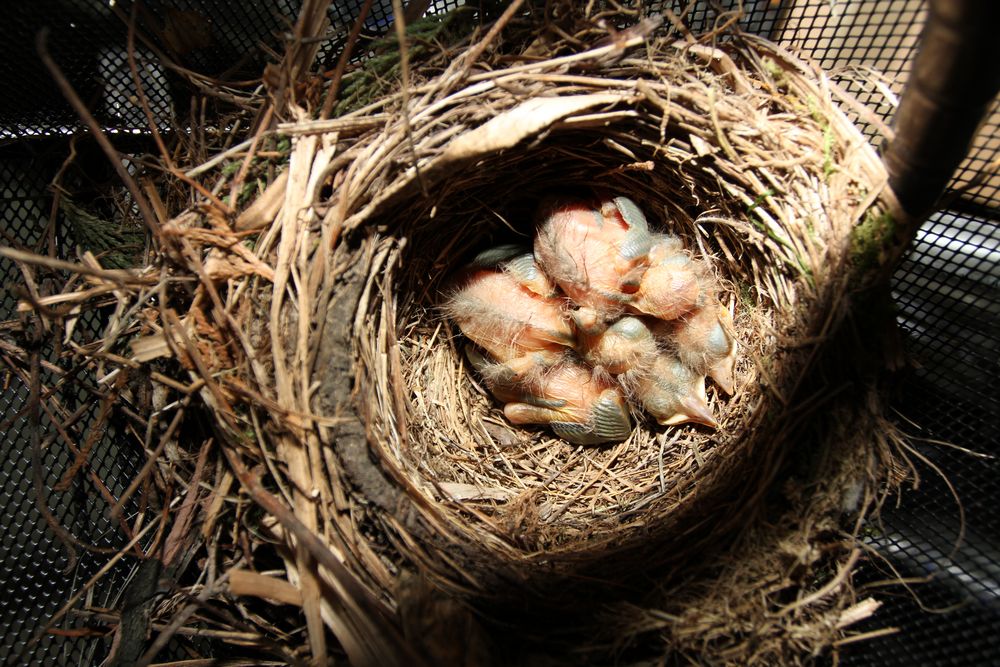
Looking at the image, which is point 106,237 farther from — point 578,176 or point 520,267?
point 578,176

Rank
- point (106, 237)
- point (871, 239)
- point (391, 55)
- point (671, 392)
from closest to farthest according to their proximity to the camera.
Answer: point (871, 239) → point (391, 55) → point (106, 237) → point (671, 392)

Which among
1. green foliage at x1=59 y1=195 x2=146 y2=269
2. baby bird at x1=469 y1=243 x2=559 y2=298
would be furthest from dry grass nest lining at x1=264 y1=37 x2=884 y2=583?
green foliage at x1=59 y1=195 x2=146 y2=269

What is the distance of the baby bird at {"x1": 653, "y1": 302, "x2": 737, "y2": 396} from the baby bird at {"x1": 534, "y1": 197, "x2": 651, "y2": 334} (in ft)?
0.49

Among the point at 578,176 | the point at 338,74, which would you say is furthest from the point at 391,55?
Result: the point at 578,176

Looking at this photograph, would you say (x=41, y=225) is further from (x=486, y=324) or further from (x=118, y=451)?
(x=486, y=324)

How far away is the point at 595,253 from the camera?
1120mm

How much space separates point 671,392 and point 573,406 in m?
0.21

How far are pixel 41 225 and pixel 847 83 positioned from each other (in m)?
1.57

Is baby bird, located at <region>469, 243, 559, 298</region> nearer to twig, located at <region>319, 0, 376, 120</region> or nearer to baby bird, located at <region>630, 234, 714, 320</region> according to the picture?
baby bird, located at <region>630, 234, 714, 320</region>

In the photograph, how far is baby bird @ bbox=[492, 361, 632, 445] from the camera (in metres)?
1.19

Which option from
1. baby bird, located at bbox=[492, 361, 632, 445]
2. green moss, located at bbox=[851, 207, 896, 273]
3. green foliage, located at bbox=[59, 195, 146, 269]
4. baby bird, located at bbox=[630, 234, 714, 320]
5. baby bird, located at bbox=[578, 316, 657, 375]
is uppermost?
green moss, located at bbox=[851, 207, 896, 273]

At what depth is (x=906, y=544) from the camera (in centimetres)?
105

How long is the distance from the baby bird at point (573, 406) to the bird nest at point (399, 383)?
0.19m

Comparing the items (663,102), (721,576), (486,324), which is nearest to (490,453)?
(486,324)
